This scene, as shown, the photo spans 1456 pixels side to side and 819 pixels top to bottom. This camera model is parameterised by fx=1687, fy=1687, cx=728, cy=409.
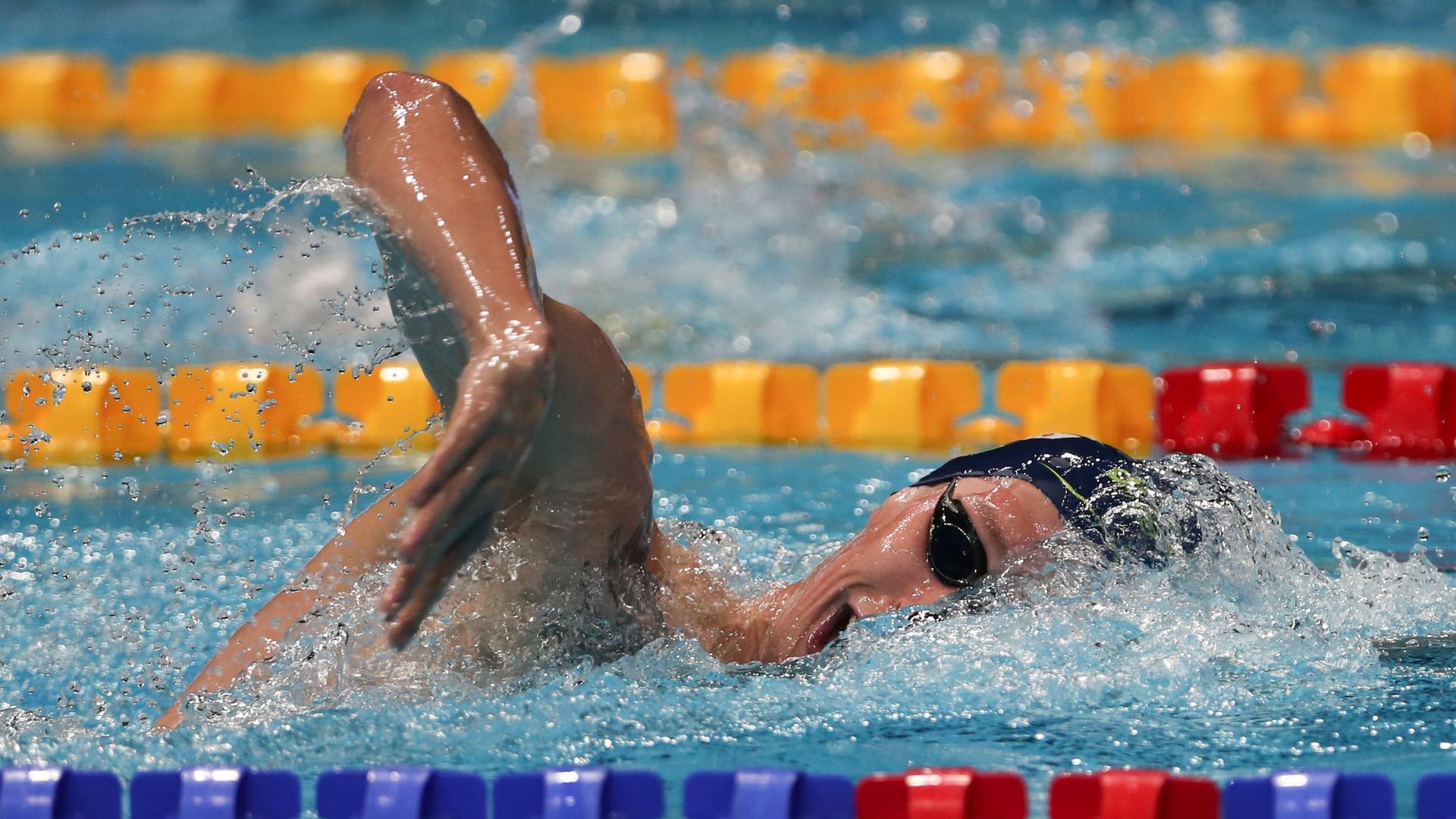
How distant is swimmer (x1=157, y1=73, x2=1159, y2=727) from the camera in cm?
154

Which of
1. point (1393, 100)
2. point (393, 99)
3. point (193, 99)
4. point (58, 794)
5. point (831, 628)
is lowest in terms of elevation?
point (58, 794)

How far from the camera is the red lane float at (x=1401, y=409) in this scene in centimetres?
422

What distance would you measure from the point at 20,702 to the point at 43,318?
2.95 m

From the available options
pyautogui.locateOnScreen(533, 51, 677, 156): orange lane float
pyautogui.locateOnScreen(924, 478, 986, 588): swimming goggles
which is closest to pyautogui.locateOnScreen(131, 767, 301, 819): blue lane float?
pyautogui.locateOnScreen(924, 478, 986, 588): swimming goggles

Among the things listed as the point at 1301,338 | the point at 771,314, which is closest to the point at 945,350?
the point at 771,314

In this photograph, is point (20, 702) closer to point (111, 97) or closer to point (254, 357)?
point (254, 357)

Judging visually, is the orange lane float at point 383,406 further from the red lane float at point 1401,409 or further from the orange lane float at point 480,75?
the orange lane float at point 480,75

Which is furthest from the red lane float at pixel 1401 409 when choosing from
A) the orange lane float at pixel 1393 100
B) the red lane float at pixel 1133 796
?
the orange lane float at pixel 1393 100

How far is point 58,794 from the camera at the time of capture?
71.5 inches

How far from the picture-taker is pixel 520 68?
26.6 ft

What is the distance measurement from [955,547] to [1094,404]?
2264 mm

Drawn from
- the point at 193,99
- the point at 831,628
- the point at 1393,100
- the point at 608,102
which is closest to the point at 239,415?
the point at 831,628

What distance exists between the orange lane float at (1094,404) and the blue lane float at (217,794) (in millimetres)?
2884

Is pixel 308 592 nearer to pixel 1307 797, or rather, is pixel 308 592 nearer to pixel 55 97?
pixel 1307 797
